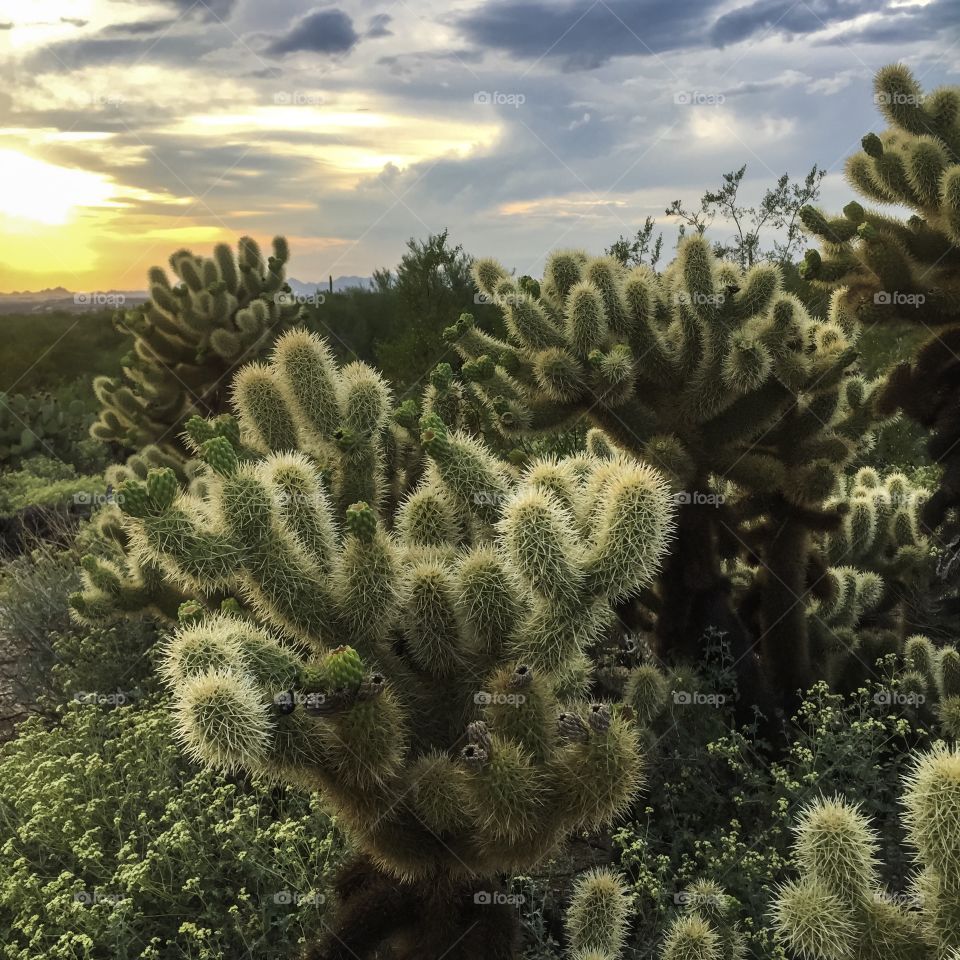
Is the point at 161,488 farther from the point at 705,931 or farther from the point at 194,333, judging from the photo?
the point at 194,333

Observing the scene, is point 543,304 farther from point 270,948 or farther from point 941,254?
point 270,948

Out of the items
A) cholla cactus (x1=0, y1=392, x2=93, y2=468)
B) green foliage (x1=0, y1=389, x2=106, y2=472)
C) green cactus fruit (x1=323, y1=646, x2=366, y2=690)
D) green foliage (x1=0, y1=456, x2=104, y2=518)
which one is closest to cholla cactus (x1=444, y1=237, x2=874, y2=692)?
green cactus fruit (x1=323, y1=646, x2=366, y2=690)

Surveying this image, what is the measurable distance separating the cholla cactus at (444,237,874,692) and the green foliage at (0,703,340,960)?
2574mm

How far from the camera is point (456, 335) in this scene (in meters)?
6.00

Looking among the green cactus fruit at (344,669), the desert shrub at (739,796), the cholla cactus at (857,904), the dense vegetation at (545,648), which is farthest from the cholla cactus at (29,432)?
the cholla cactus at (857,904)

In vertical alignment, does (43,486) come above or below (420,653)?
below

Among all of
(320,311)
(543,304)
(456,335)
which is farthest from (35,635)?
(320,311)

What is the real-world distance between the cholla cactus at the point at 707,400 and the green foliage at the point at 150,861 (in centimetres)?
257

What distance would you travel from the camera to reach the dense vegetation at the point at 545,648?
2.86 metres

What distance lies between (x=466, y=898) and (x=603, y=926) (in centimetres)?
60

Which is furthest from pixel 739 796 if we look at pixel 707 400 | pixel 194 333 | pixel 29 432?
pixel 29 432

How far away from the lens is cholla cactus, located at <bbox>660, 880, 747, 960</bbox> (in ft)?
10.7

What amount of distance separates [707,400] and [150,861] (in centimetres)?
401

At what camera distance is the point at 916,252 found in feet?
18.5
